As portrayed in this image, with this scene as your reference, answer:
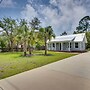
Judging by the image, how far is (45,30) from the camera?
1895 centimetres

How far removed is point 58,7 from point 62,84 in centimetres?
550

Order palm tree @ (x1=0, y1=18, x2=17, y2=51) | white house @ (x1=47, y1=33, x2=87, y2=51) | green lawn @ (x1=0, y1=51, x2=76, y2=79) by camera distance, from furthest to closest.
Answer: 1. white house @ (x1=47, y1=33, x2=87, y2=51)
2. palm tree @ (x1=0, y1=18, x2=17, y2=51)
3. green lawn @ (x1=0, y1=51, x2=76, y2=79)

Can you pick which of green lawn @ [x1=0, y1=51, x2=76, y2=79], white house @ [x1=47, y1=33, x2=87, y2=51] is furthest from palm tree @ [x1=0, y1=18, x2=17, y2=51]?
green lawn @ [x1=0, y1=51, x2=76, y2=79]

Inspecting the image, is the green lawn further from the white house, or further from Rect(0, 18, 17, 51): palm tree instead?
the white house

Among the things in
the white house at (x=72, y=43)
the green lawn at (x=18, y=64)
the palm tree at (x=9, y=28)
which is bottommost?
the green lawn at (x=18, y=64)

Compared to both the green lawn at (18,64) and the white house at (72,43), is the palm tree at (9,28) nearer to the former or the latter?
the white house at (72,43)

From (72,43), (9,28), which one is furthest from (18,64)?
(72,43)

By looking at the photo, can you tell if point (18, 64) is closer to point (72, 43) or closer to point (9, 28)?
point (9, 28)

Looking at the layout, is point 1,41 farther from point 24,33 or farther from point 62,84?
point 62,84

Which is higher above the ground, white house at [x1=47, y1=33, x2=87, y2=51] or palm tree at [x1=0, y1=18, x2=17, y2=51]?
palm tree at [x1=0, y1=18, x2=17, y2=51]

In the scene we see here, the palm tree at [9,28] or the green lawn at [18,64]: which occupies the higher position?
the palm tree at [9,28]

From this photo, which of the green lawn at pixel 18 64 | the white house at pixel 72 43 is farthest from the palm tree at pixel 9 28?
the green lawn at pixel 18 64

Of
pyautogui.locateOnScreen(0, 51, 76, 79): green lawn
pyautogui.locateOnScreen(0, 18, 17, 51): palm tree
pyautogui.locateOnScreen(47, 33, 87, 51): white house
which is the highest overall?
pyautogui.locateOnScreen(0, 18, 17, 51): palm tree

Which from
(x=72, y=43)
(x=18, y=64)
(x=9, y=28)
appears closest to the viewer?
(x=18, y=64)
